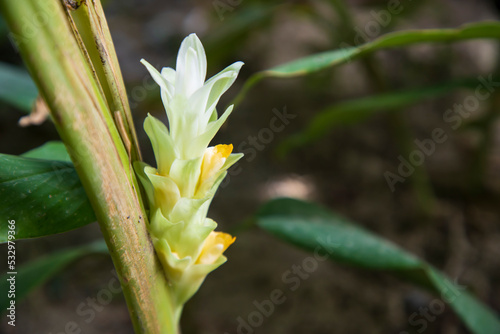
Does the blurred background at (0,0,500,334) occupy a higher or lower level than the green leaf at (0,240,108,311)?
lower

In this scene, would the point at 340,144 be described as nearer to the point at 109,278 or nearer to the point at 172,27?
the point at 109,278

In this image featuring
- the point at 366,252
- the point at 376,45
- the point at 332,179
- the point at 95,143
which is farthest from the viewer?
the point at 332,179

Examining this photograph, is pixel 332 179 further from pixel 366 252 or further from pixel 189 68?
pixel 189 68

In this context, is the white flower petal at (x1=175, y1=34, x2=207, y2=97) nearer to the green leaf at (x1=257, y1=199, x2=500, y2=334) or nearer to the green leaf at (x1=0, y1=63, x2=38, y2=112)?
the green leaf at (x1=257, y1=199, x2=500, y2=334)

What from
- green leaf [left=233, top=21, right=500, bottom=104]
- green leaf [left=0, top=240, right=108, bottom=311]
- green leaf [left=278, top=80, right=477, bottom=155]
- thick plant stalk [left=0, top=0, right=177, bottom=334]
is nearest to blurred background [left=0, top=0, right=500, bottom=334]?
green leaf [left=278, top=80, right=477, bottom=155]

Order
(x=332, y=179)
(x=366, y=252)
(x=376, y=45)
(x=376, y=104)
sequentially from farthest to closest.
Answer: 1. (x=332, y=179)
2. (x=376, y=104)
3. (x=366, y=252)
4. (x=376, y=45)

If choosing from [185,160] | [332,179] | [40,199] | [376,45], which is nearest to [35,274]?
[40,199]
